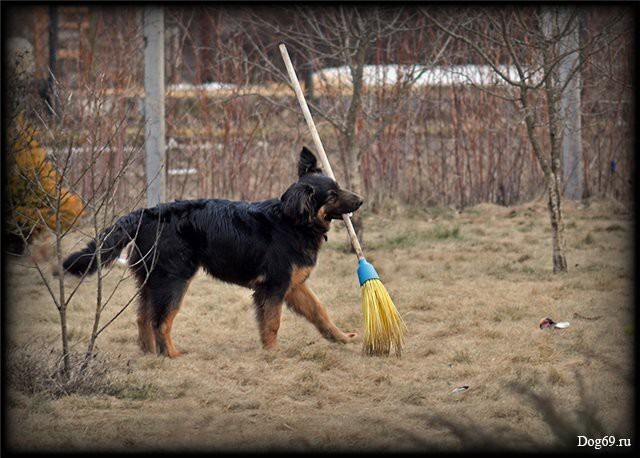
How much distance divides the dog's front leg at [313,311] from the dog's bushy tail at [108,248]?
130 centimetres

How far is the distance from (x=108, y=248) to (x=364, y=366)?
2.02 metres

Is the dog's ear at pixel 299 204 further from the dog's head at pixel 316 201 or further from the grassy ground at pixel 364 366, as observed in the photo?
the grassy ground at pixel 364 366

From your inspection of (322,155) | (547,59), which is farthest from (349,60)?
(322,155)

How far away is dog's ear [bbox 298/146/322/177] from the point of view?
693cm

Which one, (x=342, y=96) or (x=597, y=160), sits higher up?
(x=342, y=96)

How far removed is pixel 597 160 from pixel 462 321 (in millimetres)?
6776

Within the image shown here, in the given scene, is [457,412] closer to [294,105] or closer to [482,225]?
[482,225]

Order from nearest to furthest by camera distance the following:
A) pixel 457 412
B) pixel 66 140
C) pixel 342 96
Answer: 1. pixel 457 412
2. pixel 66 140
3. pixel 342 96

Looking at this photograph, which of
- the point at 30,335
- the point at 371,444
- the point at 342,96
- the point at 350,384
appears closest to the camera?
the point at 371,444

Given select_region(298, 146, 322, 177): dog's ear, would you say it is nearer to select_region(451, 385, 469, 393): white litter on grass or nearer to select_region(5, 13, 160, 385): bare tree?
select_region(5, 13, 160, 385): bare tree

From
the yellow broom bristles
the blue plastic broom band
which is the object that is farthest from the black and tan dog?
the yellow broom bristles

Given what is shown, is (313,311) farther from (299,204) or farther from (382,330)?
(299,204)

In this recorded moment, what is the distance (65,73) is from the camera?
12422 millimetres

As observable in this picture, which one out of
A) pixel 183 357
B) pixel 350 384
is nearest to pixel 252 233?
pixel 183 357
